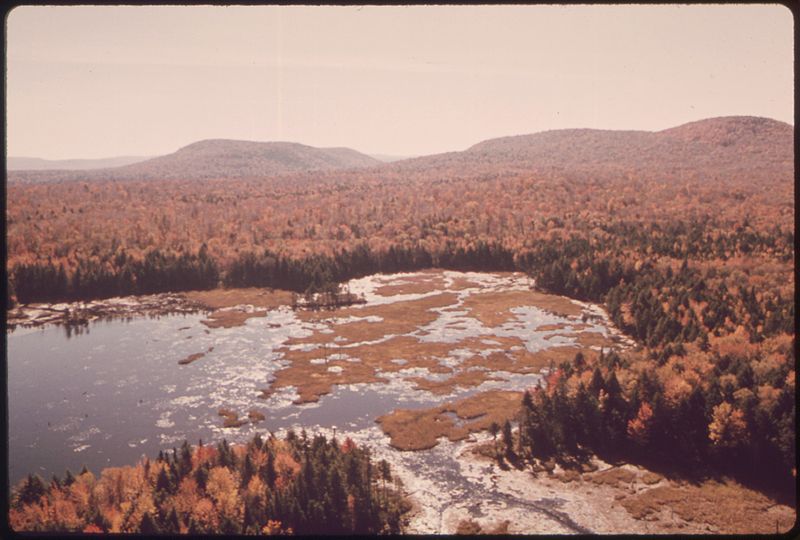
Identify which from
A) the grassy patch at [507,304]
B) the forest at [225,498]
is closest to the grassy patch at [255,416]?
the forest at [225,498]

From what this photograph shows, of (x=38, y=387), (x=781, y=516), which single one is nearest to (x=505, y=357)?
(x=781, y=516)

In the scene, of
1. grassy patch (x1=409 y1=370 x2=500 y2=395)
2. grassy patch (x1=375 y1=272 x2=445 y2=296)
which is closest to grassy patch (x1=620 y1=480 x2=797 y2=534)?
grassy patch (x1=409 y1=370 x2=500 y2=395)

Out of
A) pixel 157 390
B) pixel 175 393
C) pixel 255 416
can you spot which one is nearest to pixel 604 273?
pixel 255 416

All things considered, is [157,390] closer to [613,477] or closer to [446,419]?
[446,419]

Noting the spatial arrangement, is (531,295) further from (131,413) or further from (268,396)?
(131,413)

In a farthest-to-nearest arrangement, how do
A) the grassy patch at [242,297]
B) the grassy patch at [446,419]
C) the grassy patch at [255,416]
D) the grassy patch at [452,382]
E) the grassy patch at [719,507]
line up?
the grassy patch at [242,297] < the grassy patch at [452,382] < the grassy patch at [255,416] < the grassy patch at [446,419] < the grassy patch at [719,507]

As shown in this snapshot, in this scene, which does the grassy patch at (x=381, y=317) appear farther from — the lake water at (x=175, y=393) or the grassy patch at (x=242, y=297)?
the grassy patch at (x=242, y=297)
